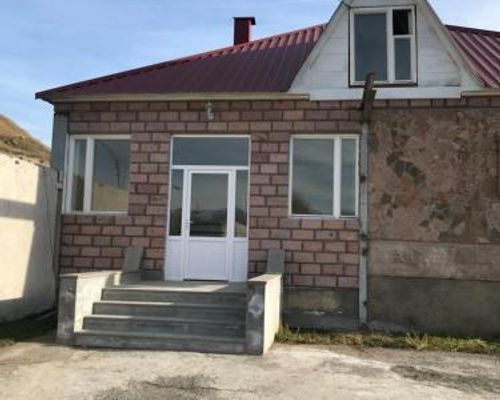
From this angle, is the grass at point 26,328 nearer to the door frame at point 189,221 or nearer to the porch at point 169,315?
the porch at point 169,315

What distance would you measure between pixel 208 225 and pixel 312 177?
2.05 meters

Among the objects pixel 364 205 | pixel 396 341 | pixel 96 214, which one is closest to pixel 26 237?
pixel 96 214

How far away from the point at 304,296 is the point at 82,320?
365 cm

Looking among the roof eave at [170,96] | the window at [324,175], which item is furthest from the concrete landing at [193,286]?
the roof eave at [170,96]

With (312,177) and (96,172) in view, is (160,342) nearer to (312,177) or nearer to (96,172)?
(312,177)

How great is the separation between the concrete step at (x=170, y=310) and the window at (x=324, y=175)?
256cm

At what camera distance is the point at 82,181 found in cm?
1128

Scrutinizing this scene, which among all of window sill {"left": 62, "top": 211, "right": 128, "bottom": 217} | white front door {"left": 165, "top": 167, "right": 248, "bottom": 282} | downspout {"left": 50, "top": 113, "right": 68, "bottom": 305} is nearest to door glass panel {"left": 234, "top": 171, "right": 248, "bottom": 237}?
white front door {"left": 165, "top": 167, "right": 248, "bottom": 282}

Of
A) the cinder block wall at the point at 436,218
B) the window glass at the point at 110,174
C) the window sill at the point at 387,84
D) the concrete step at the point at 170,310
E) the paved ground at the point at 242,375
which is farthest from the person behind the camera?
the window glass at the point at 110,174

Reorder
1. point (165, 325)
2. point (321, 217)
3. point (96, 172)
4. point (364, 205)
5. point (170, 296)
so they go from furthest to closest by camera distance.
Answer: point (96, 172) → point (321, 217) → point (364, 205) → point (170, 296) → point (165, 325)

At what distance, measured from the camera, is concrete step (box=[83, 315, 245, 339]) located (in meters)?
8.35

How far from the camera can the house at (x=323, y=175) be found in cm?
998

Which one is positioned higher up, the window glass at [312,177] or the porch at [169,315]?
the window glass at [312,177]

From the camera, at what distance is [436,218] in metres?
10.0
